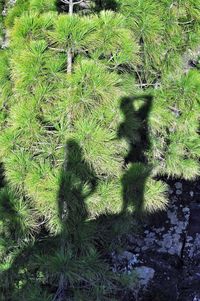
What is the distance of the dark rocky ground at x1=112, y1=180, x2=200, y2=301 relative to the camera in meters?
3.74

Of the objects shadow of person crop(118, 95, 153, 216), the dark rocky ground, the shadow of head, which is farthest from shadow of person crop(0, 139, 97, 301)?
the dark rocky ground

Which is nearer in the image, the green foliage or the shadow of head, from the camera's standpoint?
the green foliage

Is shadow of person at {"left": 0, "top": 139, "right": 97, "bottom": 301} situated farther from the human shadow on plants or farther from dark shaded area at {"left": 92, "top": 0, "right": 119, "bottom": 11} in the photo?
dark shaded area at {"left": 92, "top": 0, "right": 119, "bottom": 11}

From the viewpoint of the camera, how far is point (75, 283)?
300 centimetres

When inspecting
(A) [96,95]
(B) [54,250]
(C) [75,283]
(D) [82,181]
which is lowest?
Result: (C) [75,283]

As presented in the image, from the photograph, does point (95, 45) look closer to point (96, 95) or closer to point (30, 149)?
point (96, 95)

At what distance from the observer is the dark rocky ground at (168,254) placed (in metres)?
3.74

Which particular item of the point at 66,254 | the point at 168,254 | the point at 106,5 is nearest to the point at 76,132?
the point at 66,254

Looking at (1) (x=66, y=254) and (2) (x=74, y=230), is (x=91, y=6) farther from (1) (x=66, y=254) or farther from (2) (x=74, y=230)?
(1) (x=66, y=254)

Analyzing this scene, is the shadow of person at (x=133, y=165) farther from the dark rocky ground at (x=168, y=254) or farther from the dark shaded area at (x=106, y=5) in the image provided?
the dark rocky ground at (x=168, y=254)

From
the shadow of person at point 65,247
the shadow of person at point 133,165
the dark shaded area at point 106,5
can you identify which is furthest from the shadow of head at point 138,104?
the dark shaded area at point 106,5

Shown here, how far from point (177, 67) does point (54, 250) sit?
152 centimetres

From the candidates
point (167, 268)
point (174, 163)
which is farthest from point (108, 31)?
point (167, 268)

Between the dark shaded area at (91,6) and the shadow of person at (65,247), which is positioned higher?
the dark shaded area at (91,6)
